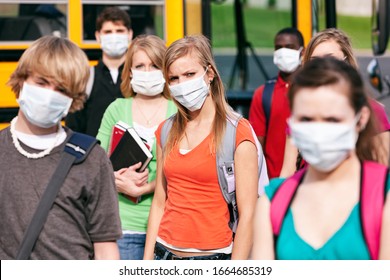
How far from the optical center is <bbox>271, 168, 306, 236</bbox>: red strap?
2.28 meters

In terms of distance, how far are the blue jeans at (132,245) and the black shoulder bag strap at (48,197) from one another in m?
1.36

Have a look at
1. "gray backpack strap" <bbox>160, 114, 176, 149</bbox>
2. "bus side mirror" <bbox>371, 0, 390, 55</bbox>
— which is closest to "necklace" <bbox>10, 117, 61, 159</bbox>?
"gray backpack strap" <bbox>160, 114, 176, 149</bbox>

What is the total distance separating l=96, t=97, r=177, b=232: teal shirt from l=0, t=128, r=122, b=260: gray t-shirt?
128cm

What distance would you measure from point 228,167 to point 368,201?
1.30 m

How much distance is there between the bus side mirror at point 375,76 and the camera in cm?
917

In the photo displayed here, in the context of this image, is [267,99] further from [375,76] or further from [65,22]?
[375,76]

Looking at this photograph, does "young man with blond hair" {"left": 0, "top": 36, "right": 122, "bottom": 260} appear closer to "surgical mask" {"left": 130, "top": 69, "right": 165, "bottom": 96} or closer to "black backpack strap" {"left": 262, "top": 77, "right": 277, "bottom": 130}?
"surgical mask" {"left": 130, "top": 69, "right": 165, "bottom": 96}

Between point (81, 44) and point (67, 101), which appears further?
point (81, 44)

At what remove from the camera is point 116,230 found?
2.83m

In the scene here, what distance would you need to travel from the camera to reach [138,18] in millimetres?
5949

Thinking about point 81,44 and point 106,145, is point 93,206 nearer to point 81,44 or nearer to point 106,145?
point 106,145
